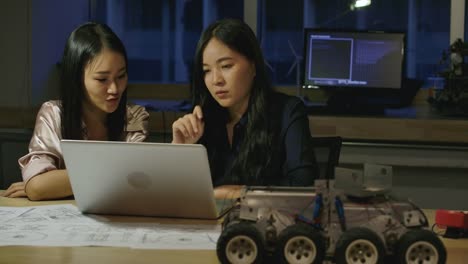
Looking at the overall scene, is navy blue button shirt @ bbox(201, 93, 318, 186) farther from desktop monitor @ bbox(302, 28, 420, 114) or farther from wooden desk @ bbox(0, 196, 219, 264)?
desktop monitor @ bbox(302, 28, 420, 114)

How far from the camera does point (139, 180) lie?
138cm

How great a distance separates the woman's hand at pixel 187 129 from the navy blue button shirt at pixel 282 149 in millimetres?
176

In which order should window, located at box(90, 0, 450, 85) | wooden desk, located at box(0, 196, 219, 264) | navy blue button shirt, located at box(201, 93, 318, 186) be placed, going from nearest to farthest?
wooden desk, located at box(0, 196, 219, 264) → navy blue button shirt, located at box(201, 93, 318, 186) → window, located at box(90, 0, 450, 85)

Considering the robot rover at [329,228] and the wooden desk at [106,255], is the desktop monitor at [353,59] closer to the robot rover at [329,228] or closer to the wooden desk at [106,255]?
the wooden desk at [106,255]

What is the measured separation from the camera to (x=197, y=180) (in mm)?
1359

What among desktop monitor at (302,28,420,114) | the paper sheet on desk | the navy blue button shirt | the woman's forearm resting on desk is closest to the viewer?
the paper sheet on desk

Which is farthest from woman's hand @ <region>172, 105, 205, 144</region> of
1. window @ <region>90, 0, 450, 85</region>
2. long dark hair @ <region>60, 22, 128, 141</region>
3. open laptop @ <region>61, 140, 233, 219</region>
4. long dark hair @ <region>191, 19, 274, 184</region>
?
window @ <region>90, 0, 450, 85</region>

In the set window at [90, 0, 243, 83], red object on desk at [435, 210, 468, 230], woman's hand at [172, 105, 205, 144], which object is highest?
window at [90, 0, 243, 83]

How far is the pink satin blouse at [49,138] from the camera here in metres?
1.87

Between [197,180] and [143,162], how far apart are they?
111 mm

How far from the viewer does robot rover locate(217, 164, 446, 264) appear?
3.21 feet

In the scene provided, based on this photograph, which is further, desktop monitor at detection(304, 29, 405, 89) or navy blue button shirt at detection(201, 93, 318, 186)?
desktop monitor at detection(304, 29, 405, 89)

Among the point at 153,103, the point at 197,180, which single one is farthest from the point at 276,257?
the point at 153,103

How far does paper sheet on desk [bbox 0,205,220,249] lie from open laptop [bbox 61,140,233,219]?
0.17 feet
